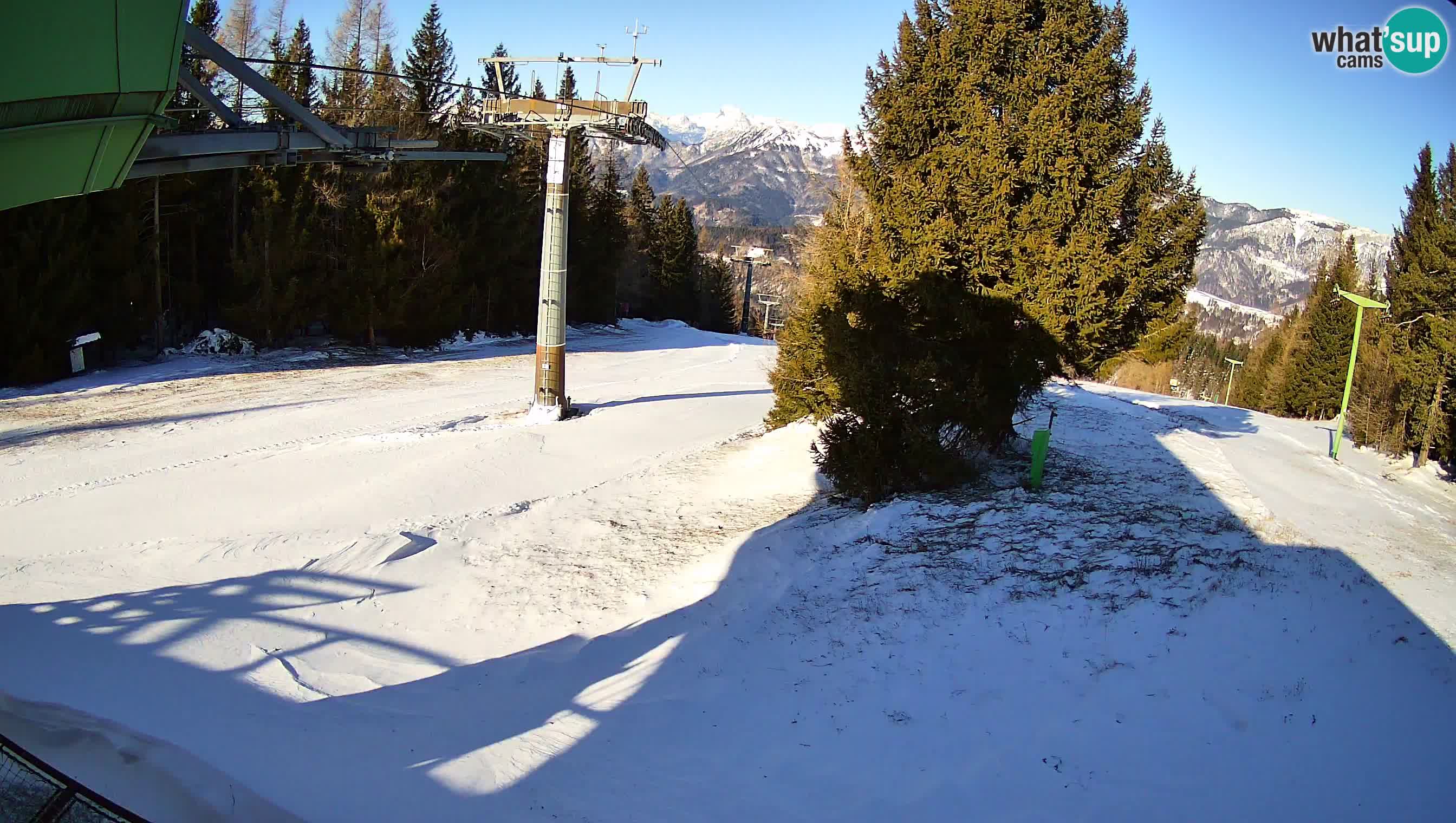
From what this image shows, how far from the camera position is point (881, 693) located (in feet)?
22.4

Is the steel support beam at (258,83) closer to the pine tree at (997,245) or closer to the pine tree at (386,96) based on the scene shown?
the pine tree at (997,245)

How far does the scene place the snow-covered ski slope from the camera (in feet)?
18.2

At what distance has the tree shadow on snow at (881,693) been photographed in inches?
214

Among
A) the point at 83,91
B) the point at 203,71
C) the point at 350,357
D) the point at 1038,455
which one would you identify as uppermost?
the point at 203,71

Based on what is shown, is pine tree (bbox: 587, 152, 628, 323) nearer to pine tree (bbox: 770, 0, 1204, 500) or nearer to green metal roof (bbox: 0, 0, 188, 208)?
pine tree (bbox: 770, 0, 1204, 500)

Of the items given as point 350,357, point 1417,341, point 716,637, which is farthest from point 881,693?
point 350,357

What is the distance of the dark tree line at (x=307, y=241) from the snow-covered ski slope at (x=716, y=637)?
815 cm

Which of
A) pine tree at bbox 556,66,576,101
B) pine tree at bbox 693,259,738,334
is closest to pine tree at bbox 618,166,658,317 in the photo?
pine tree at bbox 693,259,738,334

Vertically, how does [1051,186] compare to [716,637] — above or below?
above

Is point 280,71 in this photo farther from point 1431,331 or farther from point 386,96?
point 1431,331

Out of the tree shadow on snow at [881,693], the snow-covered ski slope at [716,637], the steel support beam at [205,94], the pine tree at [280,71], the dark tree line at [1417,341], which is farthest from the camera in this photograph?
the pine tree at [280,71]

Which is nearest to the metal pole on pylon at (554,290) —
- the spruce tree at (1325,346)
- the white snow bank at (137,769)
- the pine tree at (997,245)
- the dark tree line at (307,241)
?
the dark tree line at (307,241)

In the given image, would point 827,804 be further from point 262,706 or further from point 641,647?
point 262,706

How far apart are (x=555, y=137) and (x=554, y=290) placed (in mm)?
3347
